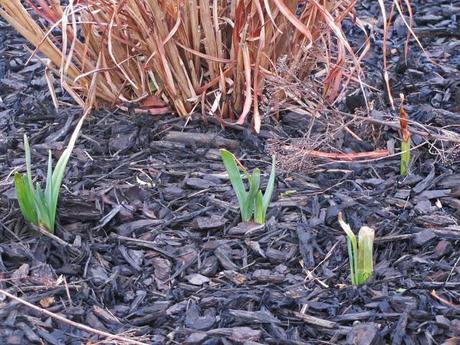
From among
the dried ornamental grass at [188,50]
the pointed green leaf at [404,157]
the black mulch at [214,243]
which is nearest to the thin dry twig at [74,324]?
the black mulch at [214,243]

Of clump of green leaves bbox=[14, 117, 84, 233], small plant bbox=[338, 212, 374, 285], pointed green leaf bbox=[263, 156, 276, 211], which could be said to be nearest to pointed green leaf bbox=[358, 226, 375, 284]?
small plant bbox=[338, 212, 374, 285]

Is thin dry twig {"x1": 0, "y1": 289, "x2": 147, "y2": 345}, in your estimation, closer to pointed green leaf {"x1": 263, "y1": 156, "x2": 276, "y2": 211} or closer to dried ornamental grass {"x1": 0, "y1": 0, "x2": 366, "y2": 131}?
pointed green leaf {"x1": 263, "y1": 156, "x2": 276, "y2": 211}

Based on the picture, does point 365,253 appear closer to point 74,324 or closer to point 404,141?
point 404,141

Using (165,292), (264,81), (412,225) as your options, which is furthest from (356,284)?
(264,81)

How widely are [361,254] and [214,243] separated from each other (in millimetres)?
418

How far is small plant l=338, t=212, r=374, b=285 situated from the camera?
1.98 meters

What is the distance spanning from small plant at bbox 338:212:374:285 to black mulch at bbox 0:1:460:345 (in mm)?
42

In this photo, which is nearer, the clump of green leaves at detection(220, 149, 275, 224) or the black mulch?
the black mulch

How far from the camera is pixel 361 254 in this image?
6.63 feet

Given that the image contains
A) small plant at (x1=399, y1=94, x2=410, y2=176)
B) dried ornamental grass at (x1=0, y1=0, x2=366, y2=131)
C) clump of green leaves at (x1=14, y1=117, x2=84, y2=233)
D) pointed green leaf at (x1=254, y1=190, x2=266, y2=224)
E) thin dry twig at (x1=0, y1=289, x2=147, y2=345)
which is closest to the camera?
thin dry twig at (x1=0, y1=289, x2=147, y2=345)

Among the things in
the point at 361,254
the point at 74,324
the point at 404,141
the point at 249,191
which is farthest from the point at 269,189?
the point at 74,324

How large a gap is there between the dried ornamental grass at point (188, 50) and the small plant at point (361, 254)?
0.58 m

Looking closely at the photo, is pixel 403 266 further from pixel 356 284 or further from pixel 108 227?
pixel 108 227

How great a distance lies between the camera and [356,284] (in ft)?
6.79
